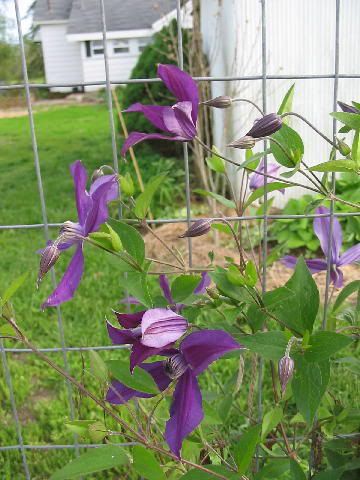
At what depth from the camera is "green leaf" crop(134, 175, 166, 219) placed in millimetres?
842

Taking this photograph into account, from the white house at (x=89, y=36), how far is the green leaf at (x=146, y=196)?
38.4 ft

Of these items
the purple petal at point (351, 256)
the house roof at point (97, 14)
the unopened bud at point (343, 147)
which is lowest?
the purple petal at point (351, 256)

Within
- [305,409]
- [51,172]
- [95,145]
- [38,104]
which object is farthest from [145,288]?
[38,104]

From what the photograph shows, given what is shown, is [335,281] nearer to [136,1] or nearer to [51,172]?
[51,172]

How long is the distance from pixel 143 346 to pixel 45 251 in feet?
0.50

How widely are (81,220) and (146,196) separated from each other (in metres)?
0.09

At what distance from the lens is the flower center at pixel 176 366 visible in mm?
768

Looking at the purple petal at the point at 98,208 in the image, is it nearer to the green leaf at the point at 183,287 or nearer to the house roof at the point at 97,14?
the green leaf at the point at 183,287

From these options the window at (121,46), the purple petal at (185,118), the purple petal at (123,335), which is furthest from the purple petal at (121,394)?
the window at (121,46)

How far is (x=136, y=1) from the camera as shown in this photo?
13844 millimetres

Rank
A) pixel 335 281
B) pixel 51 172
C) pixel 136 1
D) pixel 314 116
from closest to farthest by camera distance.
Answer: pixel 335 281 → pixel 314 116 → pixel 51 172 → pixel 136 1

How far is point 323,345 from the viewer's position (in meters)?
0.81

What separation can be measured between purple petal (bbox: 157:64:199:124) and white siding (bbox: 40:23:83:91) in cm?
1592

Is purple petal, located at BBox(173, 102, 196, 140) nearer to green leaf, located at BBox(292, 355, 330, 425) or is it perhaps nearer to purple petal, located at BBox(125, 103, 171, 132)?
purple petal, located at BBox(125, 103, 171, 132)
